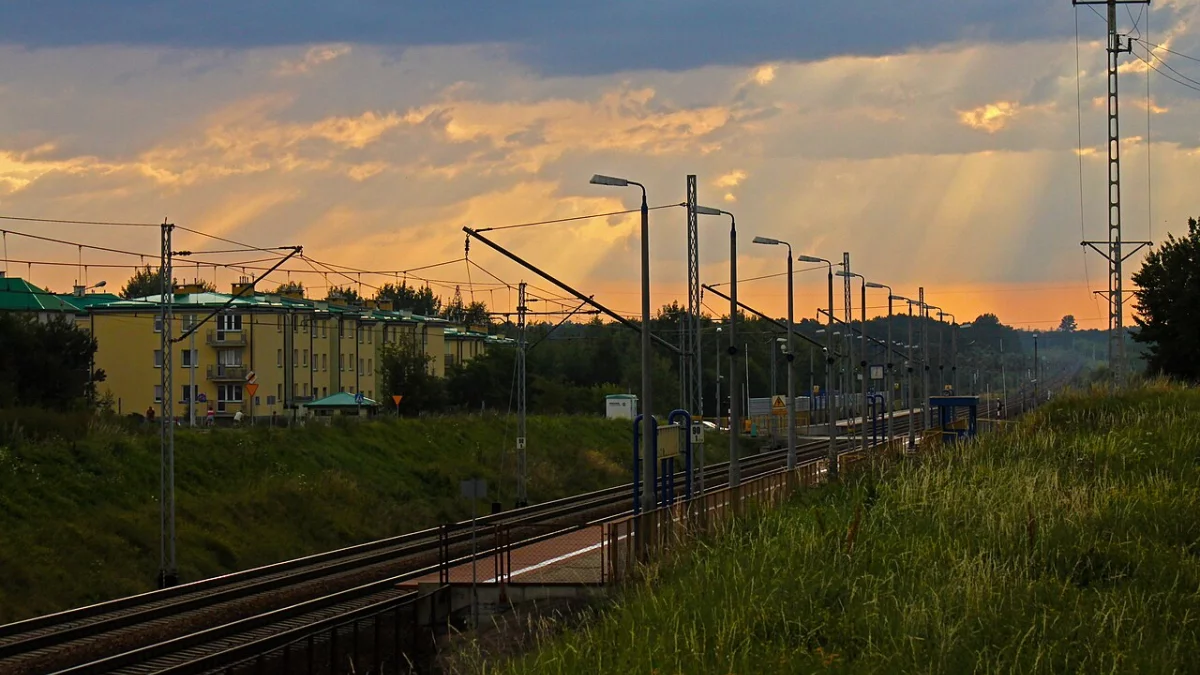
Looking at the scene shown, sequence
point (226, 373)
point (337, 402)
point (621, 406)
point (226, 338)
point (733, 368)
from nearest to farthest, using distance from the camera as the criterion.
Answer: point (733, 368), point (337, 402), point (621, 406), point (226, 338), point (226, 373)

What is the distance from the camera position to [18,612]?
32.9 meters

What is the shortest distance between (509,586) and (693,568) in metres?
8.31

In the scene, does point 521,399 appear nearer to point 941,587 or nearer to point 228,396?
point 941,587

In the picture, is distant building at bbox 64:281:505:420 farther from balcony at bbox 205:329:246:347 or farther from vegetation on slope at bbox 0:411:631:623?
vegetation on slope at bbox 0:411:631:623

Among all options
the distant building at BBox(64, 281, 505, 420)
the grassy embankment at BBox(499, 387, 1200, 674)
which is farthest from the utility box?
the grassy embankment at BBox(499, 387, 1200, 674)

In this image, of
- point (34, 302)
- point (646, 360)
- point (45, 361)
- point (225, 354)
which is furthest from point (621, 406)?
point (646, 360)

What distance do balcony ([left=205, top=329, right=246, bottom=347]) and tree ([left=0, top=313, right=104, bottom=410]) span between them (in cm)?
2971

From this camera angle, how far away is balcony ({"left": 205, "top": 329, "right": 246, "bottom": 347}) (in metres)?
100

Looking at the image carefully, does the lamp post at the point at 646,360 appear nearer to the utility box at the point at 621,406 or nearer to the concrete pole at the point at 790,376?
the concrete pole at the point at 790,376

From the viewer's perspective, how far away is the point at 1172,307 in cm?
5844

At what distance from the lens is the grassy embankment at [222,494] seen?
37.2m

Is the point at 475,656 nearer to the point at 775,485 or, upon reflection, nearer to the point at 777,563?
the point at 777,563

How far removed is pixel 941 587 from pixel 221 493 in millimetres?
35353

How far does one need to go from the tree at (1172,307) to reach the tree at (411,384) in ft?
138
